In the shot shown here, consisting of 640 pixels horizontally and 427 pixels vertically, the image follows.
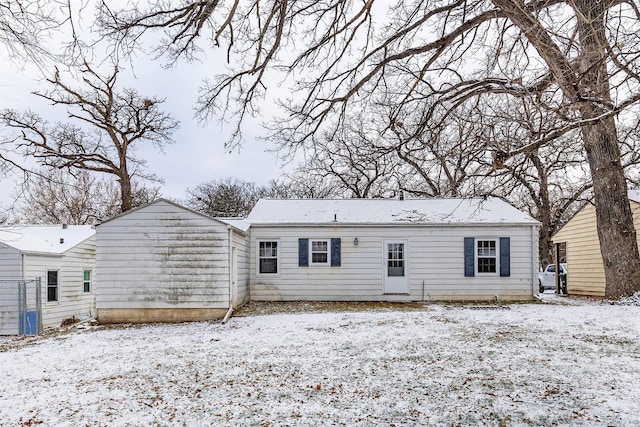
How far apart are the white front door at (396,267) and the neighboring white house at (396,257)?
0.03m

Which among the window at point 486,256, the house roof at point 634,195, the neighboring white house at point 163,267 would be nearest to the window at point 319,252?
the neighboring white house at point 163,267

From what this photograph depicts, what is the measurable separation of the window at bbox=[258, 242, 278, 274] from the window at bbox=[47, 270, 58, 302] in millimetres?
6620

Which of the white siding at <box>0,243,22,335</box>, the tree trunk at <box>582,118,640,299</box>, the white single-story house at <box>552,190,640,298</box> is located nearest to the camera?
the tree trunk at <box>582,118,640,299</box>

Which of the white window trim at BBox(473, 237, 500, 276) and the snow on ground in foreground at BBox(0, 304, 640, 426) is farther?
the white window trim at BBox(473, 237, 500, 276)

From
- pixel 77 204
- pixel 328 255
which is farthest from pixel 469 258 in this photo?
pixel 77 204

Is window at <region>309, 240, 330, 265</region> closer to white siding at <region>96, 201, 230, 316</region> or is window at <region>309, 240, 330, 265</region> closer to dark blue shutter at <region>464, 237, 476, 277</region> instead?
white siding at <region>96, 201, 230, 316</region>

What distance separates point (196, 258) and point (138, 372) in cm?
543

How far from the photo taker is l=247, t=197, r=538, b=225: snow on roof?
14.9 meters

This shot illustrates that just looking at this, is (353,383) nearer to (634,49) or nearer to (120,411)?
(120,411)

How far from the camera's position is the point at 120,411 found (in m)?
4.84

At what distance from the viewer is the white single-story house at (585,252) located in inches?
615

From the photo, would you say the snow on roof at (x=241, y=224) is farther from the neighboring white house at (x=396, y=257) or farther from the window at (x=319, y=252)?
the window at (x=319, y=252)

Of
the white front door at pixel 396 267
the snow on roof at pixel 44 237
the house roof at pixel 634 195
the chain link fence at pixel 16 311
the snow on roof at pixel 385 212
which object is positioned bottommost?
the chain link fence at pixel 16 311

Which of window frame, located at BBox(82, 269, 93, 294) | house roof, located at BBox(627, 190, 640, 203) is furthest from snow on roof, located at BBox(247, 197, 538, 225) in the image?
window frame, located at BBox(82, 269, 93, 294)
